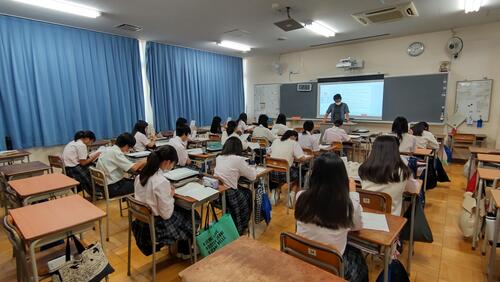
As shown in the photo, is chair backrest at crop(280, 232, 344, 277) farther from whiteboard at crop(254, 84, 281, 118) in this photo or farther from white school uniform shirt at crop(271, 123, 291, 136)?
whiteboard at crop(254, 84, 281, 118)

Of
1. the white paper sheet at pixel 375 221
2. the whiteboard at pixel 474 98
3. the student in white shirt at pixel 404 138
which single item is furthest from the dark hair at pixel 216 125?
the whiteboard at pixel 474 98

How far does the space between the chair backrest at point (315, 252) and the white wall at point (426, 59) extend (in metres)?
6.40

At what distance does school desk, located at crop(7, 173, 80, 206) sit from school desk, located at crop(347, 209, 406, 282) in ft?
8.39

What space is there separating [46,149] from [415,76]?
8337 millimetres

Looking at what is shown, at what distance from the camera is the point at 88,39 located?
17.8ft

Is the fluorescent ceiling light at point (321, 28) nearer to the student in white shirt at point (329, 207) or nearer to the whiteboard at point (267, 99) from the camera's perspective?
the whiteboard at point (267, 99)

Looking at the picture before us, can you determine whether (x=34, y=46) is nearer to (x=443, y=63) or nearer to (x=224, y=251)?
(x=224, y=251)

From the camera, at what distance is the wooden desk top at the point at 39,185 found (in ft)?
7.65

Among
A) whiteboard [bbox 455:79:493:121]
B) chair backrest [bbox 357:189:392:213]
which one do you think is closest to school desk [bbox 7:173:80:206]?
chair backrest [bbox 357:189:392:213]

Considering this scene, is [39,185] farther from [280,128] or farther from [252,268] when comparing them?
[280,128]

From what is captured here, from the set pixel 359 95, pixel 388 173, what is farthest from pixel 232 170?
pixel 359 95

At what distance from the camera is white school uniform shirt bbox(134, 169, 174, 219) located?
213 cm

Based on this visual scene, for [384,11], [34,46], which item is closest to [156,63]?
[34,46]

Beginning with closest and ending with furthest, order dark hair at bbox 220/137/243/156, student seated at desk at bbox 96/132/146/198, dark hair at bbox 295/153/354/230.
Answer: dark hair at bbox 295/153/354/230, dark hair at bbox 220/137/243/156, student seated at desk at bbox 96/132/146/198
